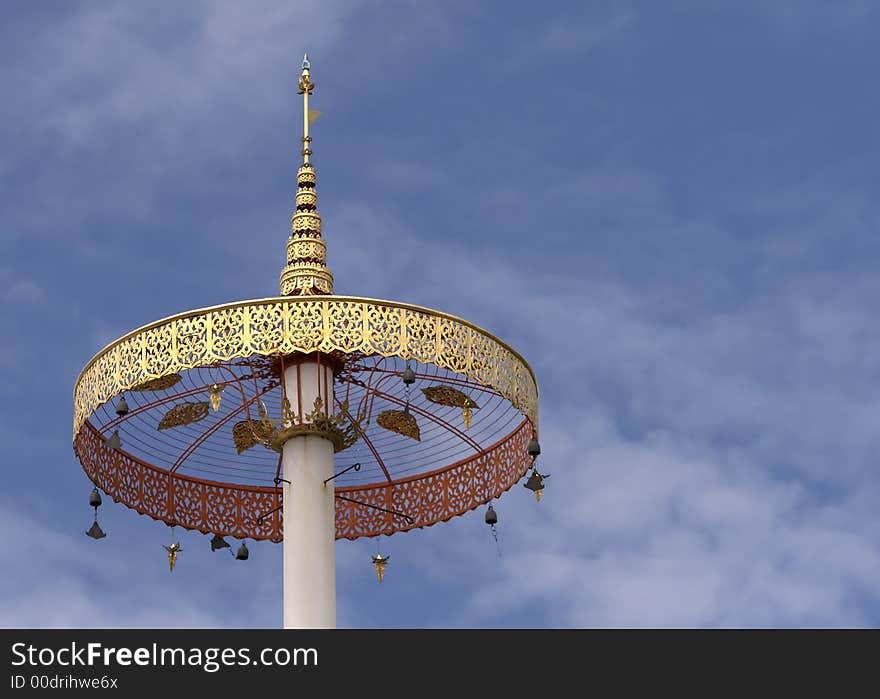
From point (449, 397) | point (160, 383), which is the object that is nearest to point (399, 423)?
point (449, 397)

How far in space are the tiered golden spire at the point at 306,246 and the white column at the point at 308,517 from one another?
1.53 meters

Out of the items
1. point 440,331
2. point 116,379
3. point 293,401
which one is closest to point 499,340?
point 440,331

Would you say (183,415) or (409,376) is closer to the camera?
(409,376)

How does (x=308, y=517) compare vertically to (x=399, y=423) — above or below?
below

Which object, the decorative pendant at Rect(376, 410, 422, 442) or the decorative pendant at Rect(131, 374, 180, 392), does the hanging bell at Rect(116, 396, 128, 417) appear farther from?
the decorative pendant at Rect(376, 410, 422, 442)

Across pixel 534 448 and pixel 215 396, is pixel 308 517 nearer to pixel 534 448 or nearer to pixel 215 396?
pixel 215 396

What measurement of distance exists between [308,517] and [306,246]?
14.0ft

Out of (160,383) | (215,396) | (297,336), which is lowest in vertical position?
(215,396)

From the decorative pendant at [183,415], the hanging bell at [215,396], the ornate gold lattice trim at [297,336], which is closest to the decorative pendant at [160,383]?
the ornate gold lattice trim at [297,336]

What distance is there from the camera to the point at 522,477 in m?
32.2

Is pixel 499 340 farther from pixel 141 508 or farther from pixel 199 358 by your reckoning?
pixel 141 508

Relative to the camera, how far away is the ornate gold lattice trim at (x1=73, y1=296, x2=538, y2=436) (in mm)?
29109

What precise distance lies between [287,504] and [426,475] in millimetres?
3770

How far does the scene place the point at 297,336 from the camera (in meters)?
29.2
